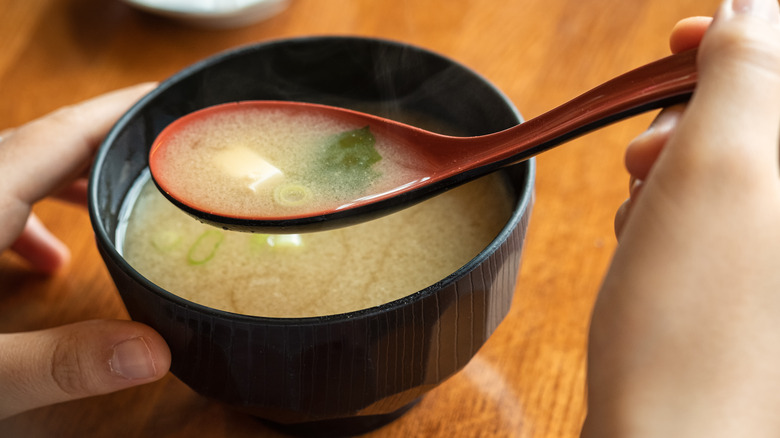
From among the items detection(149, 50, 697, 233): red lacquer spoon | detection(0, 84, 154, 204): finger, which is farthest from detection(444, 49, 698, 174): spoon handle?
detection(0, 84, 154, 204): finger

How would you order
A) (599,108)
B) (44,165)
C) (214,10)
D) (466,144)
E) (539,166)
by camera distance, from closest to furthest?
(599,108) → (466,144) → (44,165) → (539,166) → (214,10)

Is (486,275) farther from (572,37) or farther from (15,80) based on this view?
(15,80)

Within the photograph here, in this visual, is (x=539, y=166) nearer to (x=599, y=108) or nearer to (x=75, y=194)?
(x=599, y=108)

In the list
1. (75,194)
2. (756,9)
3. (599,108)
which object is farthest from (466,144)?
(75,194)

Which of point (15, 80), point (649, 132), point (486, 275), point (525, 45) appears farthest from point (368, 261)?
A: point (15, 80)

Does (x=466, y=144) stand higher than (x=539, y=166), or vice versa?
(x=466, y=144)

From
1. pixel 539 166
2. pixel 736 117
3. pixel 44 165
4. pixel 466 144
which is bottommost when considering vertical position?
pixel 539 166
